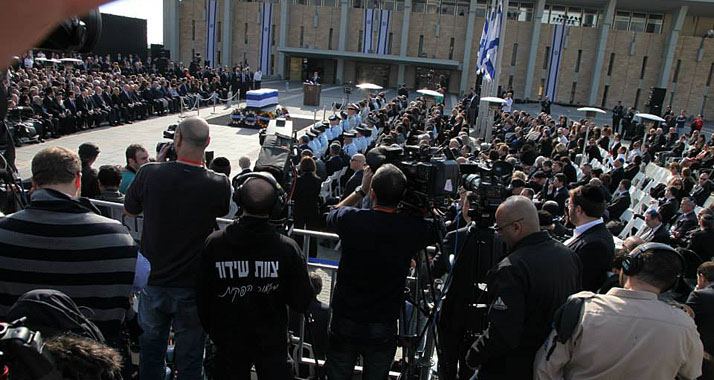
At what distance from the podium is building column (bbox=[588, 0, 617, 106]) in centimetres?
2429

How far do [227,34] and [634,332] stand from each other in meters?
45.6

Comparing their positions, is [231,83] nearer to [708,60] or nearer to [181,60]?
[181,60]

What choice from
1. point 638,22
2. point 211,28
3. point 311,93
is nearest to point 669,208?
point 311,93

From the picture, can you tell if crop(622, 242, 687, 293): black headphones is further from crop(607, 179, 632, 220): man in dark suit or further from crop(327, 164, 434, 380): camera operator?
crop(607, 179, 632, 220): man in dark suit

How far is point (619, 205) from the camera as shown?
964 cm

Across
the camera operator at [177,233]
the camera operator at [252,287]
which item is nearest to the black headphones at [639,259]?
the camera operator at [252,287]

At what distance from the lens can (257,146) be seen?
17.9m

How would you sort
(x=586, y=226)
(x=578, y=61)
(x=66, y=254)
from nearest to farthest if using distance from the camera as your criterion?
(x=66, y=254), (x=586, y=226), (x=578, y=61)

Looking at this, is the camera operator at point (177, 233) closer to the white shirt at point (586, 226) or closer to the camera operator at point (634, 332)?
the camera operator at point (634, 332)

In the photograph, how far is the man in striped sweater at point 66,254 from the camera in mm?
2494

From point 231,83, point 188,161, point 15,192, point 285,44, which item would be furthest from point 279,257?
point 285,44

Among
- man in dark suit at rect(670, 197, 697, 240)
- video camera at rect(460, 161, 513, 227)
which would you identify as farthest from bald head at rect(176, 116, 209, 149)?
man in dark suit at rect(670, 197, 697, 240)

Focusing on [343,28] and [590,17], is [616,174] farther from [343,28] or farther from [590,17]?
[590,17]

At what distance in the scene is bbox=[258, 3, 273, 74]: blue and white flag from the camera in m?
43.3
